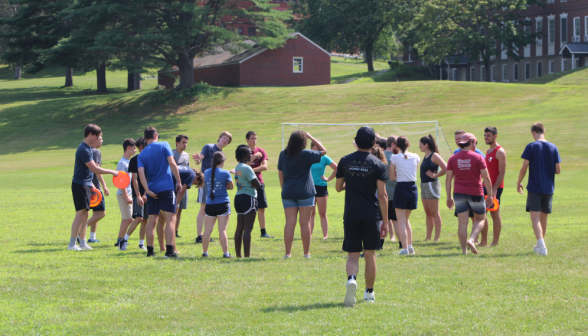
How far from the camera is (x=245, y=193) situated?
8.60 metres

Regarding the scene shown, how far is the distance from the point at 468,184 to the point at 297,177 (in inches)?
106

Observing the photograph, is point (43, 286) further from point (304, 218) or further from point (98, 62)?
point (98, 62)

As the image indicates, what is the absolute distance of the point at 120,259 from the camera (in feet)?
27.7

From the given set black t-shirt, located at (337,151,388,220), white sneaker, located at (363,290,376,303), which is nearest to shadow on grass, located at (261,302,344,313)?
white sneaker, located at (363,290,376,303)

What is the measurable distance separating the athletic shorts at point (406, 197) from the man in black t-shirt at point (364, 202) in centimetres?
320

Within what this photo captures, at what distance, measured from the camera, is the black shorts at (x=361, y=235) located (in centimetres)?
603

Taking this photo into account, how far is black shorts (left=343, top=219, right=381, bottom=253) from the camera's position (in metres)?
6.03

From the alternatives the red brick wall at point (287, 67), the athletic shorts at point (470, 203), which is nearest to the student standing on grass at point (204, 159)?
the athletic shorts at point (470, 203)

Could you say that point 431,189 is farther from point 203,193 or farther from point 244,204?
point 203,193

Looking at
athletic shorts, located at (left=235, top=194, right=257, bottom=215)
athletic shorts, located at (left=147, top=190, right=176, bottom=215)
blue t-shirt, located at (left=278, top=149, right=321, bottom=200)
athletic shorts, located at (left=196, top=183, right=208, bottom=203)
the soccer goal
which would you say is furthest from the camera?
the soccer goal

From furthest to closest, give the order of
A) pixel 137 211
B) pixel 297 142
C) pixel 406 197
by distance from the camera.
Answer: pixel 137 211
pixel 406 197
pixel 297 142

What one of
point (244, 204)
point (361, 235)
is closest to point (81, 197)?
point (244, 204)

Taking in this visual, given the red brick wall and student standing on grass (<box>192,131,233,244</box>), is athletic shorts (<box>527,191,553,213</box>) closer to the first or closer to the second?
student standing on grass (<box>192,131,233,244</box>)

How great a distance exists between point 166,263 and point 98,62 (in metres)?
40.0
